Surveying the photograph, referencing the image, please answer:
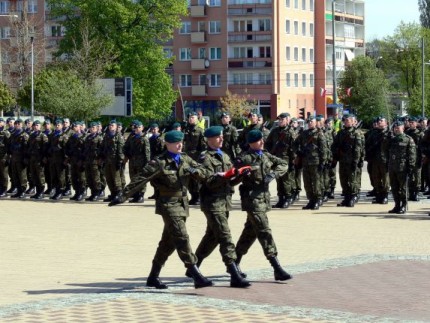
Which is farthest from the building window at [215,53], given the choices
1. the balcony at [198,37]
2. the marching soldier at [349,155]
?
the marching soldier at [349,155]

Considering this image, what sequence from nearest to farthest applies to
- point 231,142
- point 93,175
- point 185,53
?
point 231,142, point 93,175, point 185,53

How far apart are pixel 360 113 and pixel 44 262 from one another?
75.3 meters

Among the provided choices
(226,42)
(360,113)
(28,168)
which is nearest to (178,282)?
(28,168)

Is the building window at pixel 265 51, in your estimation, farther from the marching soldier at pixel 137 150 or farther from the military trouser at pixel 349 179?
the military trouser at pixel 349 179

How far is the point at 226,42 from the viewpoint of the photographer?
108 meters

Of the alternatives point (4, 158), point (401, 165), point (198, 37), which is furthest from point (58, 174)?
point (198, 37)

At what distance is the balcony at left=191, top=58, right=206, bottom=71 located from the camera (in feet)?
356

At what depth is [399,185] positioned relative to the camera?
79.4 feet

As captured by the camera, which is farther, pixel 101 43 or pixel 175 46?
pixel 175 46

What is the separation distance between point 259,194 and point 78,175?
16.6 metres

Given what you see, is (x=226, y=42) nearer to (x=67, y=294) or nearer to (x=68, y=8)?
(x=68, y=8)

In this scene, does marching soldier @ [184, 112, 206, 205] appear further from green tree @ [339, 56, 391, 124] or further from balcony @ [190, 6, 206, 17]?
balcony @ [190, 6, 206, 17]

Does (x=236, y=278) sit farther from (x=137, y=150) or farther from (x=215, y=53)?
(x=215, y=53)

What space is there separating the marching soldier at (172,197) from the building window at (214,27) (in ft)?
313
